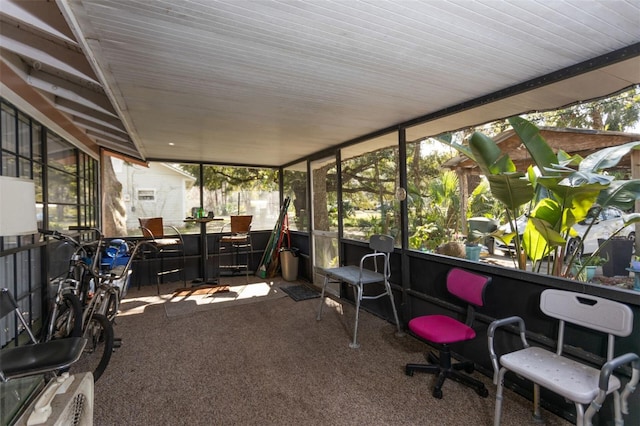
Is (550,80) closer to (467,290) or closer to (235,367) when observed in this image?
(467,290)

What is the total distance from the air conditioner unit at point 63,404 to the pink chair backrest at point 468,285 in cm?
243

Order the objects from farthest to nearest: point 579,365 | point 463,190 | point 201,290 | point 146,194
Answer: point 146,194
point 201,290
point 463,190
point 579,365

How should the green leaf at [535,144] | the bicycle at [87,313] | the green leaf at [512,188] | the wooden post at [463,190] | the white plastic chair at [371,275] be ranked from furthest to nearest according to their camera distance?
the wooden post at [463,190], the white plastic chair at [371,275], the bicycle at [87,313], the green leaf at [535,144], the green leaf at [512,188]

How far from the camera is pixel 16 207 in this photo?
1532mm

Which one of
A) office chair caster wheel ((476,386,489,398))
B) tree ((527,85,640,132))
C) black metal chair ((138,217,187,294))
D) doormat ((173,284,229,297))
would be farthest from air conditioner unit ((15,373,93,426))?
tree ((527,85,640,132))

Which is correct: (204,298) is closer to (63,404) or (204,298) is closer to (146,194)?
(146,194)

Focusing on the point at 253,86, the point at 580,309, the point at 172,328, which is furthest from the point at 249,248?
the point at 580,309

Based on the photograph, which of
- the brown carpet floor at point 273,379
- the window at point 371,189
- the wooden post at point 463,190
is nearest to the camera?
the brown carpet floor at point 273,379

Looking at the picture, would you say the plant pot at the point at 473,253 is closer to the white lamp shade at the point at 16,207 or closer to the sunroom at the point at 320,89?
the sunroom at the point at 320,89

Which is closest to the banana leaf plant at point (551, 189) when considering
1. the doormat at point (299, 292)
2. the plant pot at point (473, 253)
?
the plant pot at point (473, 253)

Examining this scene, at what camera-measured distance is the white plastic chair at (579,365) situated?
4.52 feet

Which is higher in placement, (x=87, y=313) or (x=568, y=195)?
(x=568, y=195)

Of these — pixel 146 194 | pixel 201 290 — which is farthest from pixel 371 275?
pixel 146 194

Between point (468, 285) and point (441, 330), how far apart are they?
0.43m
